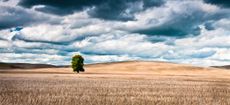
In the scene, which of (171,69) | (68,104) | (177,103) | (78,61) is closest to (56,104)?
(68,104)

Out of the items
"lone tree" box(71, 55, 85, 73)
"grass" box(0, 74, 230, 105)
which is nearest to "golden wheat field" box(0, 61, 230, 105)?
"grass" box(0, 74, 230, 105)

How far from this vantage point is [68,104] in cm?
1998

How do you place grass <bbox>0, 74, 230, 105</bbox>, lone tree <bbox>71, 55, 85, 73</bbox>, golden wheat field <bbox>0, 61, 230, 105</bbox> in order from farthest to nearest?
lone tree <bbox>71, 55, 85, 73</bbox> → golden wheat field <bbox>0, 61, 230, 105</bbox> → grass <bbox>0, 74, 230, 105</bbox>

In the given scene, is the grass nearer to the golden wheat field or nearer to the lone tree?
the golden wheat field

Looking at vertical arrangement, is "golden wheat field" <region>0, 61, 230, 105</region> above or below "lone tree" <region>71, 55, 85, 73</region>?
below

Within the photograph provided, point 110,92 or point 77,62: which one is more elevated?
point 77,62

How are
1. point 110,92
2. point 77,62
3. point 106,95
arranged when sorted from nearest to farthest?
point 106,95, point 110,92, point 77,62

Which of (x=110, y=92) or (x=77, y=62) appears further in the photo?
(x=77, y=62)

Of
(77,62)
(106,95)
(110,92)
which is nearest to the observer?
(106,95)

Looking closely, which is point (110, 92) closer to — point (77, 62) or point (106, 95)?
point (106, 95)

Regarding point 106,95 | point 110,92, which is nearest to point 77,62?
point 110,92

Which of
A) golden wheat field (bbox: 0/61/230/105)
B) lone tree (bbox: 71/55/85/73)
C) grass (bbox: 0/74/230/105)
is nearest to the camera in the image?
grass (bbox: 0/74/230/105)

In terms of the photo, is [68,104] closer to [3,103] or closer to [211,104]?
[3,103]

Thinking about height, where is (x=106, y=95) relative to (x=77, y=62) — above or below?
below
